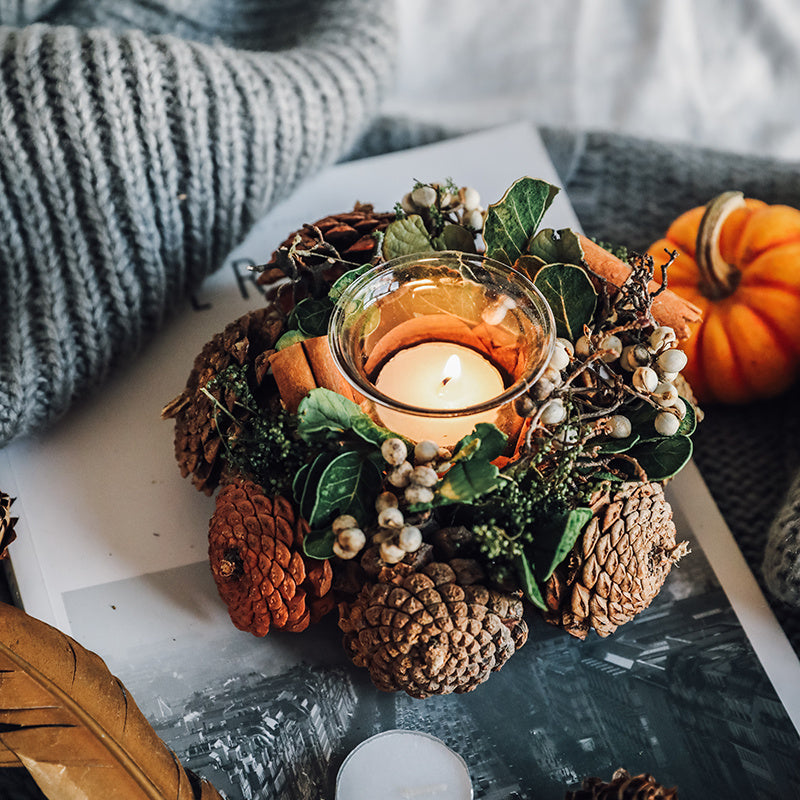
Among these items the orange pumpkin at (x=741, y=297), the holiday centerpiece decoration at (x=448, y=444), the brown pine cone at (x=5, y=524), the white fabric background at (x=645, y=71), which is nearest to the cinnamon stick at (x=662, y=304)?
the holiday centerpiece decoration at (x=448, y=444)

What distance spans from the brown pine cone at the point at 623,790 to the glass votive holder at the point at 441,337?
174 millimetres

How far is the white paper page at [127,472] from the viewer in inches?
20.6

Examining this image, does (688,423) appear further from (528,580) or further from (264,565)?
(264,565)

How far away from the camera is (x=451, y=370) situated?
18.0 inches

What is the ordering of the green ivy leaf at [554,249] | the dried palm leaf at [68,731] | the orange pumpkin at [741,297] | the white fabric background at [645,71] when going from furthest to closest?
the white fabric background at [645,71] → the orange pumpkin at [741,297] → the green ivy leaf at [554,249] → the dried palm leaf at [68,731]

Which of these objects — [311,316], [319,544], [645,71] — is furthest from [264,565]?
[645,71]

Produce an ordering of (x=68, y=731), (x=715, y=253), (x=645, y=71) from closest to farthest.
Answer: (x=68, y=731) < (x=715, y=253) < (x=645, y=71)

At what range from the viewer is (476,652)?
0.42 m

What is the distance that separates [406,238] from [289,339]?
0.09 meters

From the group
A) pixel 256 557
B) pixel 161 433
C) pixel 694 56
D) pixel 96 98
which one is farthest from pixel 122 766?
pixel 694 56

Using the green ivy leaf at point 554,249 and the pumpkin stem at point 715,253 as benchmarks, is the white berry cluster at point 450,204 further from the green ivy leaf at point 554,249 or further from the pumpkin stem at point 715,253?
the pumpkin stem at point 715,253

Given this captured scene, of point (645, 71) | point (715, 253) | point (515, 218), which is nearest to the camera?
point (515, 218)

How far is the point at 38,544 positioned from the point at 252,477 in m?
0.16

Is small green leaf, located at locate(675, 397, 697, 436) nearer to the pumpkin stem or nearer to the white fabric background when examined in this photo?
the pumpkin stem
